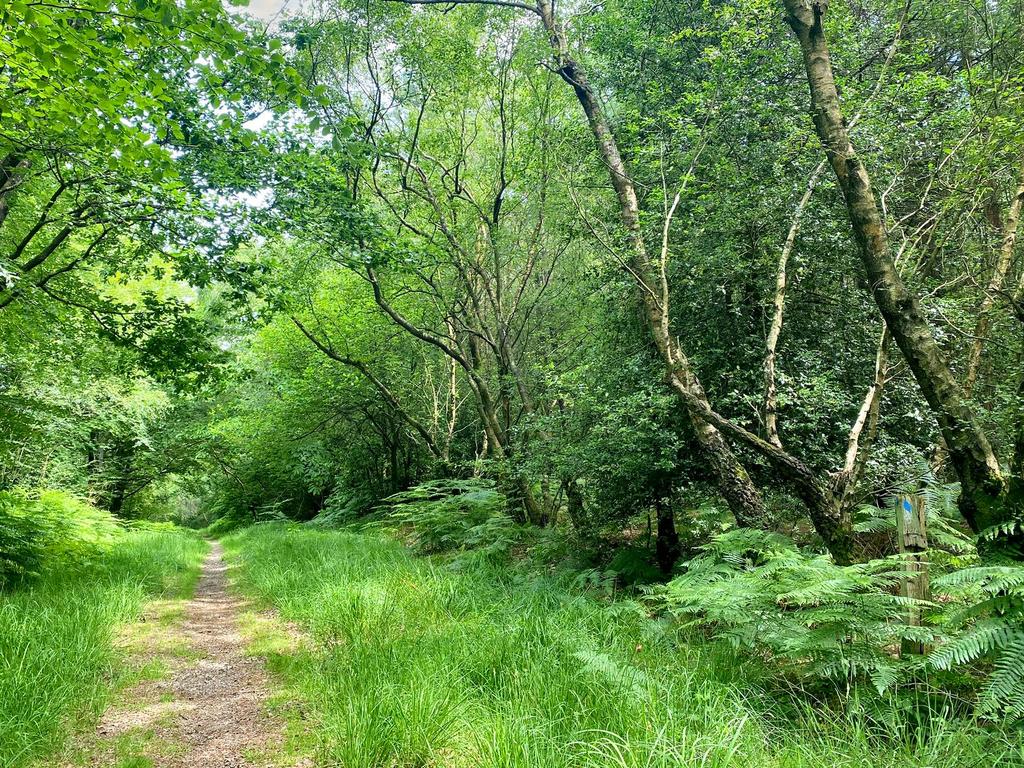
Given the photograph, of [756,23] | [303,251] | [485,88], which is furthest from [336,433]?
[756,23]

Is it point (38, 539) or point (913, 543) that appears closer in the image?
point (913, 543)

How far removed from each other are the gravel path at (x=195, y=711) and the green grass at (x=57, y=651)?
0.80ft

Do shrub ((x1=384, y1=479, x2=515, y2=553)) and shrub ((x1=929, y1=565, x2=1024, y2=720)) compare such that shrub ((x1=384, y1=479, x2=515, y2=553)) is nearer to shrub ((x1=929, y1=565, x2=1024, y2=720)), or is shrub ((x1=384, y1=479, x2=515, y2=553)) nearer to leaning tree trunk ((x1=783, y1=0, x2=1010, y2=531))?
leaning tree trunk ((x1=783, y1=0, x2=1010, y2=531))

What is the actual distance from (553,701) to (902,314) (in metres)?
3.73

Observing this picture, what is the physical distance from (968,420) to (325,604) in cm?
568

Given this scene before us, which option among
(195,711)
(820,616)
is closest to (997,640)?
(820,616)

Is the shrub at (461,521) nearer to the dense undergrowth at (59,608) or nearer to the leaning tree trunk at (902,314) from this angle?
the dense undergrowth at (59,608)

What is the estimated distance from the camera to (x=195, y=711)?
12.4 feet

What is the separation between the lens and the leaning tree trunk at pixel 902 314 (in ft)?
12.7

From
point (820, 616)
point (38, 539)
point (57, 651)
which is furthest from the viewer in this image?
point (38, 539)

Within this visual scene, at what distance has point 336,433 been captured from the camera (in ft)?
60.8

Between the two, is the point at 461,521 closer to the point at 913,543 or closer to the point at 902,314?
the point at 913,543

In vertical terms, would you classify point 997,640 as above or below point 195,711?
above

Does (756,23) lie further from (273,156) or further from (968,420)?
(273,156)
